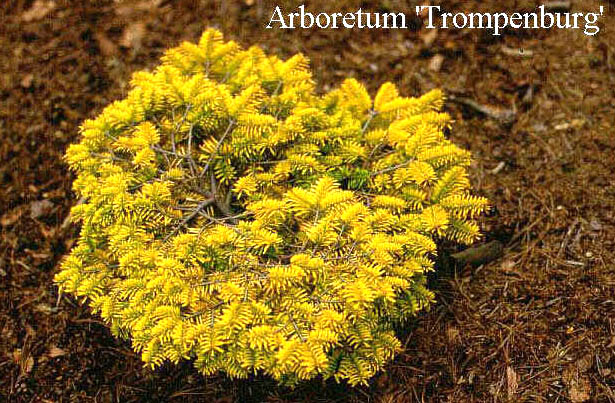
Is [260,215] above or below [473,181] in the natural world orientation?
above

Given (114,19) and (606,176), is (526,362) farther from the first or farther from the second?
(114,19)

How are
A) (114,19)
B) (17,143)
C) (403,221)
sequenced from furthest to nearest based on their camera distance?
(114,19), (17,143), (403,221)

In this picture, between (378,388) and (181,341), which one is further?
(378,388)

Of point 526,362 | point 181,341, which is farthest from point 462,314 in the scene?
point 181,341

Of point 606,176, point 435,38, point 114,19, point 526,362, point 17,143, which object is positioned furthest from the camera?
point 114,19

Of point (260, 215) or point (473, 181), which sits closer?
point (260, 215)
